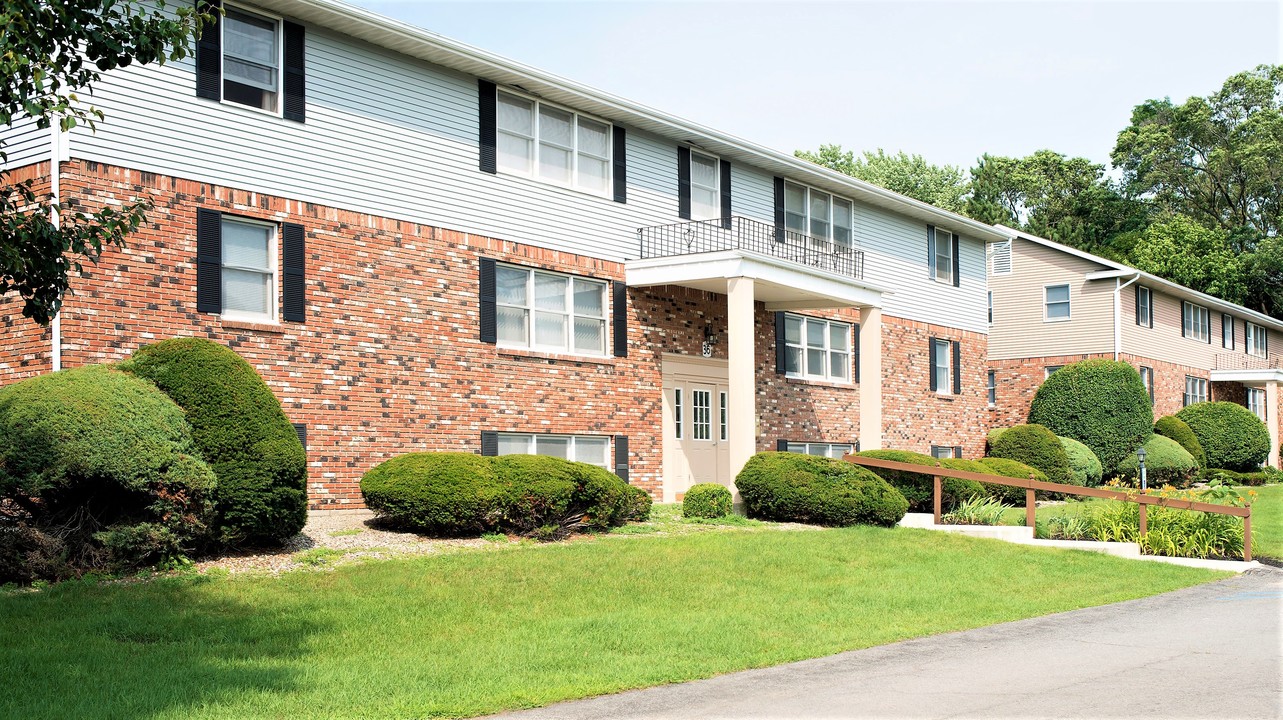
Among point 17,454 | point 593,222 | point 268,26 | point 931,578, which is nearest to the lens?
point 17,454

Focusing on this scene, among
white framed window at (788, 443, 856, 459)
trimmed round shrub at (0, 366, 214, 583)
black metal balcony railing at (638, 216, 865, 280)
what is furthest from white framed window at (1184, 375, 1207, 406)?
trimmed round shrub at (0, 366, 214, 583)

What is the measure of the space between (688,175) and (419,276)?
6859mm

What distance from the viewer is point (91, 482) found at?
11117 mm

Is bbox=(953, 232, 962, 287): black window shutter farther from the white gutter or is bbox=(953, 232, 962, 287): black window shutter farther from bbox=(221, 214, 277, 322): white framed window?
bbox=(221, 214, 277, 322): white framed window

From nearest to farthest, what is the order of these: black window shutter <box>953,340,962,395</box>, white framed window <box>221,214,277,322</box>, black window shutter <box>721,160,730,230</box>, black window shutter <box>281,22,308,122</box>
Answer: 1. white framed window <box>221,214,277,322</box>
2. black window shutter <box>281,22,308,122</box>
3. black window shutter <box>721,160,730,230</box>
4. black window shutter <box>953,340,962,395</box>

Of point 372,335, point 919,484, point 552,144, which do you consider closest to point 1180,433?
point 919,484

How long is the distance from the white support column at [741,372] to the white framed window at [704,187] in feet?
8.93

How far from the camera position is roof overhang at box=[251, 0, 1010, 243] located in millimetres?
16203

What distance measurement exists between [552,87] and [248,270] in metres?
6.09

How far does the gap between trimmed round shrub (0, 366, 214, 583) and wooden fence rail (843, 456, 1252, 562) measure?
11.8 meters

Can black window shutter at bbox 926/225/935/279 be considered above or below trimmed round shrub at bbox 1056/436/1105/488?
above

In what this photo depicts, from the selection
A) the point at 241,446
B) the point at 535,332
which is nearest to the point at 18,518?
the point at 241,446

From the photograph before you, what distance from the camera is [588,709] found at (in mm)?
7594

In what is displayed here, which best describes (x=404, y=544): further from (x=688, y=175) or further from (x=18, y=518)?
(x=688, y=175)
